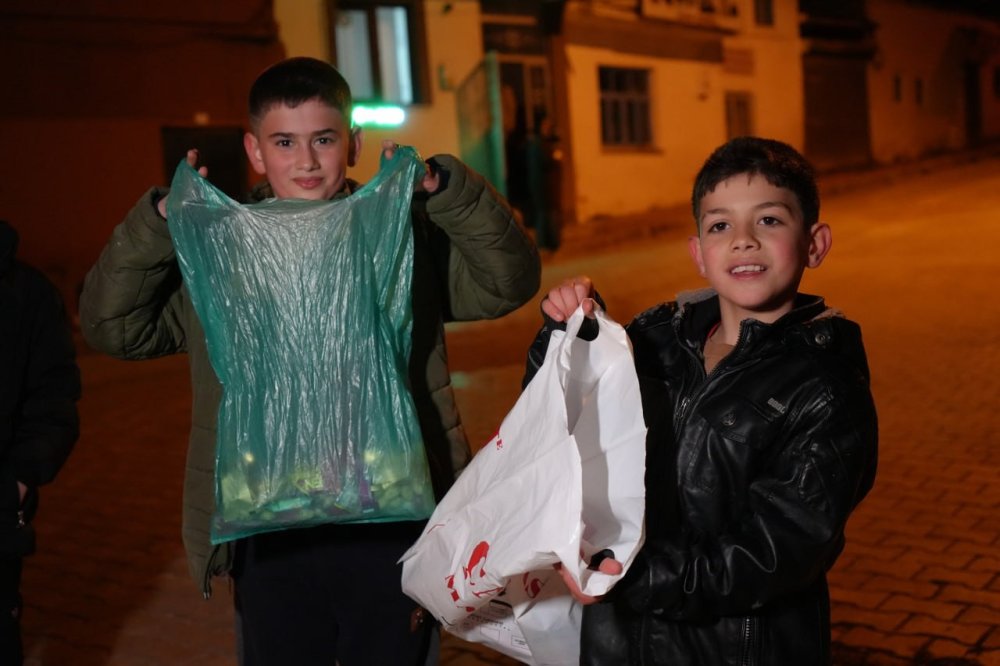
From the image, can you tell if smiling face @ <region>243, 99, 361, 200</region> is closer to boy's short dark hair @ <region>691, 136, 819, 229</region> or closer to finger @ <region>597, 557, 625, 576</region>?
boy's short dark hair @ <region>691, 136, 819, 229</region>

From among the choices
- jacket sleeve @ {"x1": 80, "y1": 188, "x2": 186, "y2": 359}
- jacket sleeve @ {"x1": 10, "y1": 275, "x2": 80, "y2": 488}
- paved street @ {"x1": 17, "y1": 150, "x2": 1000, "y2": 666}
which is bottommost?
paved street @ {"x1": 17, "y1": 150, "x2": 1000, "y2": 666}

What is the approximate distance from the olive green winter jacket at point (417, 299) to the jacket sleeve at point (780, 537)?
2.22 ft

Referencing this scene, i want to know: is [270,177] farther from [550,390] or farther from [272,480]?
[550,390]

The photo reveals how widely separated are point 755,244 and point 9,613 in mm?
1996

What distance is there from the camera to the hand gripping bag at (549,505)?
6.11 ft

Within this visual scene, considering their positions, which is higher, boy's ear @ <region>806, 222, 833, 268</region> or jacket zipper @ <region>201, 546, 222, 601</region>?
boy's ear @ <region>806, 222, 833, 268</region>

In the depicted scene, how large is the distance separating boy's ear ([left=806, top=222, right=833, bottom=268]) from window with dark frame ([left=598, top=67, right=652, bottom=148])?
781 inches

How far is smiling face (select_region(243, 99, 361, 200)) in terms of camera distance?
92.5 inches

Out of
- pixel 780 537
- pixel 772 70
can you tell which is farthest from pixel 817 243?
pixel 772 70

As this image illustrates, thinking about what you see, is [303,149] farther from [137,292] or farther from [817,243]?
[817,243]

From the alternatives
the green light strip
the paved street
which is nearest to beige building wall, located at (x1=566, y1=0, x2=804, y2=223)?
the green light strip

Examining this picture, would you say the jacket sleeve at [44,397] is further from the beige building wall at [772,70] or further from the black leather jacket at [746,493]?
the beige building wall at [772,70]

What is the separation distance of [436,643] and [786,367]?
1064mm

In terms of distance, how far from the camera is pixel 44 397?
2.92 m
